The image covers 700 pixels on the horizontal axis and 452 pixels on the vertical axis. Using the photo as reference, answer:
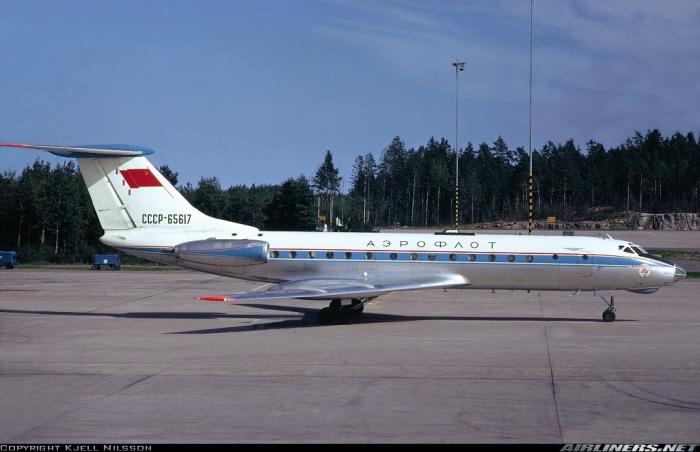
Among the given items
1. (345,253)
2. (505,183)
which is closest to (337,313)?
(345,253)

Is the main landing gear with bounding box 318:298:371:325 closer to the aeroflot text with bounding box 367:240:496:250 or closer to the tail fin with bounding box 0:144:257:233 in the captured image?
the aeroflot text with bounding box 367:240:496:250

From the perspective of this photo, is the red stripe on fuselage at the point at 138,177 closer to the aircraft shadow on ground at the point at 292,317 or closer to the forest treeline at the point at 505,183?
the aircraft shadow on ground at the point at 292,317

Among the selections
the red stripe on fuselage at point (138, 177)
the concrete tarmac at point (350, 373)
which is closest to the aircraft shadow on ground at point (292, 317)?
the concrete tarmac at point (350, 373)

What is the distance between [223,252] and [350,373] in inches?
343

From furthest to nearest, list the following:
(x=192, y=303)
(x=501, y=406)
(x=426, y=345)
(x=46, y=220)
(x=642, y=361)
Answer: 1. (x=46, y=220)
2. (x=192, y=303)
3. (x=426, y=345)
4. (x=642, y=361)
5. (x=501, y=406)

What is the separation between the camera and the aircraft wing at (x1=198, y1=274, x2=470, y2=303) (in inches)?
778

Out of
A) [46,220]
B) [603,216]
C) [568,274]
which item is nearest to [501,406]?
[568,274]

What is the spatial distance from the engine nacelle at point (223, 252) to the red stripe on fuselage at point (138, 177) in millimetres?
2278

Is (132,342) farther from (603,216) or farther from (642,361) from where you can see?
(603,216)

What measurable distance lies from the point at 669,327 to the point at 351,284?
840 cm

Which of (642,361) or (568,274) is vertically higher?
(568,274)

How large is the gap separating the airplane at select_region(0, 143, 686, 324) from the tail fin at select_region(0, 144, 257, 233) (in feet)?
0.09

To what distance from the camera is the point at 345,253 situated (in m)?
22.3

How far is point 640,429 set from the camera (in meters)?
10.2
